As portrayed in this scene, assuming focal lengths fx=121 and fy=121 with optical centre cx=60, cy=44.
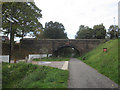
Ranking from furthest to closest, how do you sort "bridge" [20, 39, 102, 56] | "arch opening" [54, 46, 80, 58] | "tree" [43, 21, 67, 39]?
"tree" [43, 21, 67, 39] → "arch opening" [54, 46, 80, 58] → "bridge" [20, 39, 102, 56]

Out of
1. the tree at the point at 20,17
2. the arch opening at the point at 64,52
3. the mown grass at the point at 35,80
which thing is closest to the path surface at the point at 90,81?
the mown grass at the point at 35,80

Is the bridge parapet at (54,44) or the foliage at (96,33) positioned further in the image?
the foliage at (96,33)

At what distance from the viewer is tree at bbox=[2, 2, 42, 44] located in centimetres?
2238

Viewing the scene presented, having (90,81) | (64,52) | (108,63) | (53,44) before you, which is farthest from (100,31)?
(90,81)

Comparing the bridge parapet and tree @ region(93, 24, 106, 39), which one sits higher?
tree @ region(93, 24, 106, 39)

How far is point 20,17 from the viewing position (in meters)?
23.1

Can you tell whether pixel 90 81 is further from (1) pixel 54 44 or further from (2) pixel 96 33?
(2) pixel 96 33

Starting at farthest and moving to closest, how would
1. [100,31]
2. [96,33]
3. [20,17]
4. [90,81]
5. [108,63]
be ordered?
[96,33] → [100,31] → [20,17] → [108,63] → [90,81]

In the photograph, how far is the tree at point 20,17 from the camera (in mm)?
22375

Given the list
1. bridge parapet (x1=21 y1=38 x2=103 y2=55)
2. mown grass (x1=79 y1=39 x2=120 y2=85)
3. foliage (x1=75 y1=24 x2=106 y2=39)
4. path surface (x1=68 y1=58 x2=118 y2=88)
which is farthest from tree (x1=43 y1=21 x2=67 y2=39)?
path surface (x1=68 y1=58 x2=118 y2=88)

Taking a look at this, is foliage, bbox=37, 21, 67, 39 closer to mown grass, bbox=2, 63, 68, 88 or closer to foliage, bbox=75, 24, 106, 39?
foliage, bbox=75, 24, 106, 39

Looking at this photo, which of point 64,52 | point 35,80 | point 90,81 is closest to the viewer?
point 35,80

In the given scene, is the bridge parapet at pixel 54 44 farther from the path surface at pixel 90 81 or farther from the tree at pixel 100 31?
the path surface at pixel 90 81

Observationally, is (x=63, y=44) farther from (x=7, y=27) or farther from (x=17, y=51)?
(x=7, y=27)
